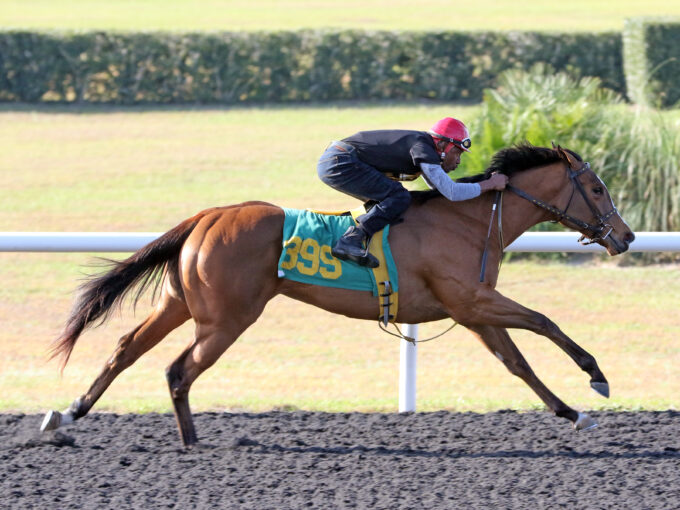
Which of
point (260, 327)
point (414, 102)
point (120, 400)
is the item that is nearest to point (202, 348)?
point (120, 400)

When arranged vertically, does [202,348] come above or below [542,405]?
above

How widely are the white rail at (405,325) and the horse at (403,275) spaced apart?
0.42m

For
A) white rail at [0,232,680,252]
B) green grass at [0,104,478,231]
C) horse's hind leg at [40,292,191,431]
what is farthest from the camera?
green grass at [0,104,478,231]

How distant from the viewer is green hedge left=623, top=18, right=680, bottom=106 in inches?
705

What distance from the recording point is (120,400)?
6.40m

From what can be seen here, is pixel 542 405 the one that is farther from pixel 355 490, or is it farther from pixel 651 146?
pixel 651 146

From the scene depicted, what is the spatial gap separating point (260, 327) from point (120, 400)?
8.15 ft

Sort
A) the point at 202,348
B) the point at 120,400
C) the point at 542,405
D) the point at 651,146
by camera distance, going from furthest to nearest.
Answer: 1. the point at 651,146
2. the point at 120,400
3. the point at 542,405
4. the point at 202,348

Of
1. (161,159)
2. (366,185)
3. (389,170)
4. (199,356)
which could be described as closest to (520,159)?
(389,170)

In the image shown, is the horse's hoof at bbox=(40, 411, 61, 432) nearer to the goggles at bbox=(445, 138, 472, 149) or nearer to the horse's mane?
the horse's mane

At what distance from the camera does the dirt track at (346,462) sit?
4496 millimetres

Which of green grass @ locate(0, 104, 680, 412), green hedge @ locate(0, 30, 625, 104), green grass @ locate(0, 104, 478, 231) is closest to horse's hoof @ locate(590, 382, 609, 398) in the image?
green grass @ locate(0, 104, 680, 412)

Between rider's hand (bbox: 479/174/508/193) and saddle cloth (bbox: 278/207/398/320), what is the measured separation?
58cm

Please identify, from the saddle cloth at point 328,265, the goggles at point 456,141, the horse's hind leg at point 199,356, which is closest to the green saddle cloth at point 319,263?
the saddle cloth at point 328,265
